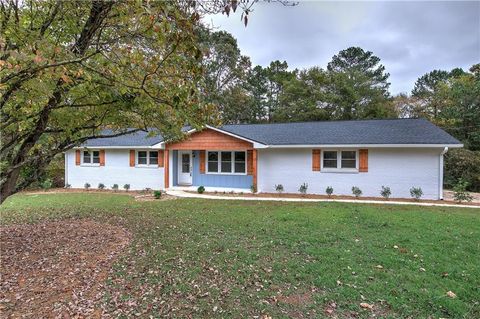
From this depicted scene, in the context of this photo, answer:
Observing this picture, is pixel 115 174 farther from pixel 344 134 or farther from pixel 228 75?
pixel 228 75

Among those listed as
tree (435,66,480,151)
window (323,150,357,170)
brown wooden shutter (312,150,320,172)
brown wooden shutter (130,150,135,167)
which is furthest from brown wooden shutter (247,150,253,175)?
tree (435,66,480,151)

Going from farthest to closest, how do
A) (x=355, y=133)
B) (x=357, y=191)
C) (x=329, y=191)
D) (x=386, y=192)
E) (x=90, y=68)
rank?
(x=355, y=133)
(x=329, y=191)
(x=357, y=191)
(x=386, y=192)
(x=90, y=68)

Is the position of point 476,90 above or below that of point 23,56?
above

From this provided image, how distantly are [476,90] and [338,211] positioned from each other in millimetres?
18368

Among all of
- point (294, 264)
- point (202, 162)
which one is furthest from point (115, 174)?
point (294, 264)

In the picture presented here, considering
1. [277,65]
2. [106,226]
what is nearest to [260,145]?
[106,226]

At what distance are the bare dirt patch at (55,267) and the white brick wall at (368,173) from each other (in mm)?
9351

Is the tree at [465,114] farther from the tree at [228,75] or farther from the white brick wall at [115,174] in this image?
the white brick wall at [115,174]

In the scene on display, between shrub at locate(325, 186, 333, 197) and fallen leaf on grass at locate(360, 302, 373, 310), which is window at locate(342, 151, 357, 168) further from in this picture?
fallen leaf on grass at locate(360, 302, 373, 310)

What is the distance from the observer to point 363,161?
530 inches

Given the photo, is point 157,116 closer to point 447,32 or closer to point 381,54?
point 447,32

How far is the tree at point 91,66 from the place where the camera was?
285 centimetres

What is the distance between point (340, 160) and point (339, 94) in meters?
16.8

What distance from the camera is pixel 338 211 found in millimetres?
9602
